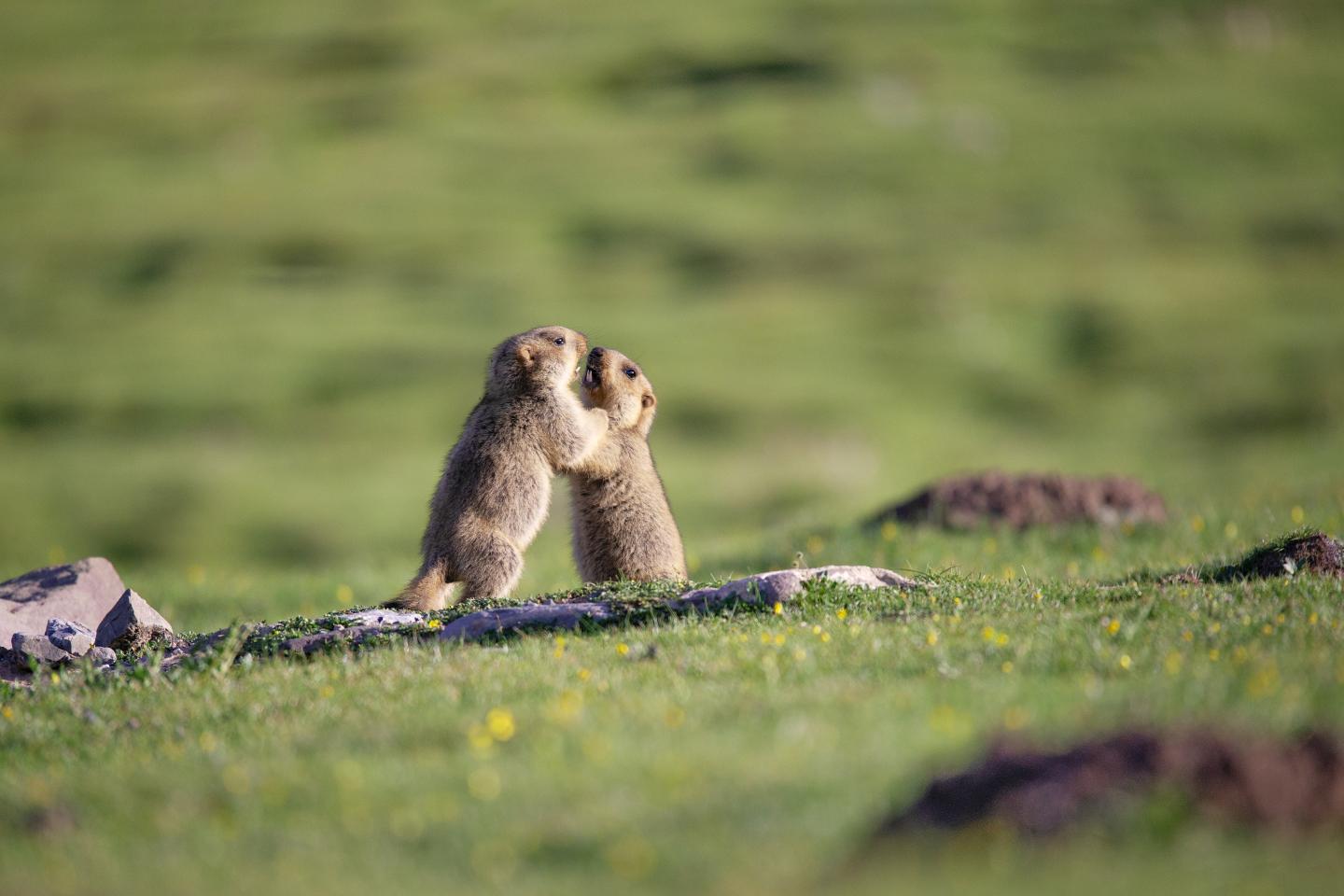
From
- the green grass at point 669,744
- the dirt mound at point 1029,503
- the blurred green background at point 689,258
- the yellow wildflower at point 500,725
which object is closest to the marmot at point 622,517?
the green grass at point 669,744

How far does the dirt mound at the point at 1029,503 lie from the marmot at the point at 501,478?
23.2ft

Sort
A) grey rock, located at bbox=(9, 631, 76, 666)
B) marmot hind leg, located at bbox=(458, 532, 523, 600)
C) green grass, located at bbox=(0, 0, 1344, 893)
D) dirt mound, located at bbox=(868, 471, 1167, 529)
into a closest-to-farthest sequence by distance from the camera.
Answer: green grass, located at bbox=(0, 0, 1344, 893) → grey rock, located at bbox=(9, 631, 76, 666) → marmot hind leg, located at bbox=(458, 532, 523, 600) → dirt mound, located at bbox=(868, 471, 1167, 529)

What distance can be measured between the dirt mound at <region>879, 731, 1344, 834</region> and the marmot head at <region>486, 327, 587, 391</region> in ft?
25.0

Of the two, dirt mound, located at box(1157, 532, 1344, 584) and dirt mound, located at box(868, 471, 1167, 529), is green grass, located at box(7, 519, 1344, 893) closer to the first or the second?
dirt mound, located at box(1157, 532, 1344, 584)

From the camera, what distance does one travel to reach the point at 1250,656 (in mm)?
8258

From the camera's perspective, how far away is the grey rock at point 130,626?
38.6ft

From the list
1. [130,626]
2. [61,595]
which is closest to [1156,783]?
[130,626]

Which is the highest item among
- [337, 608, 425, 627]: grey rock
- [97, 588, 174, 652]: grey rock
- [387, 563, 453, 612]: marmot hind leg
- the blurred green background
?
the blurred green background

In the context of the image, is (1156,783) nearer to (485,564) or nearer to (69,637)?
(485,564)

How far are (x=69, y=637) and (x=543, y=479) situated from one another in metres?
4.40

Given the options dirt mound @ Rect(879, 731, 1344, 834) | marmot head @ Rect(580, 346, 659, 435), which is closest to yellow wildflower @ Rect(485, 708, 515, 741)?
dirt mound @ Rect(879, 731, 1344, 834)

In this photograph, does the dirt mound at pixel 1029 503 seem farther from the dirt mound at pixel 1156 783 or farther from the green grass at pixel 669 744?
the dirt mound at pixel 1156 783

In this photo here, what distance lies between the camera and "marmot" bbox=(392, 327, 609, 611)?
1214 cm

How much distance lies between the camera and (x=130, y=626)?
11.8 metres
